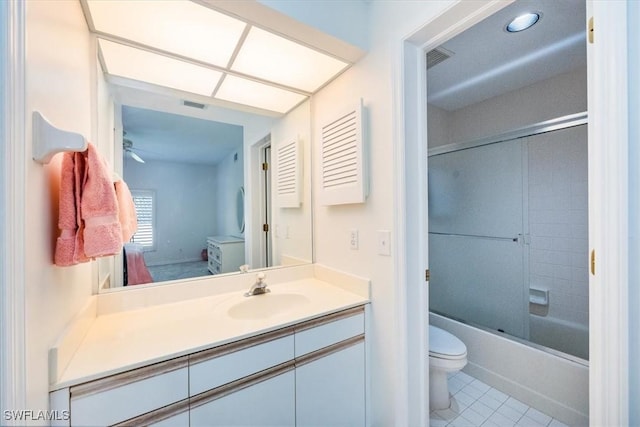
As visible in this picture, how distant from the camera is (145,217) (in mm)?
1423

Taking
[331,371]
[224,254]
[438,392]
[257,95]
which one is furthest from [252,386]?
[257,95]

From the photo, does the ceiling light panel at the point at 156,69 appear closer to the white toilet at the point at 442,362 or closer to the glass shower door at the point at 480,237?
the white toilet at the point at 442,362

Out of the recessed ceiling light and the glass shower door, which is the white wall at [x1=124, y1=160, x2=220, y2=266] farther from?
the glass shower door

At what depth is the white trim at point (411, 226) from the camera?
4.05ft

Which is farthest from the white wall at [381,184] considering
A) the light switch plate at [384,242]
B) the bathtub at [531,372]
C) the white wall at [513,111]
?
the white wall at [513,111]

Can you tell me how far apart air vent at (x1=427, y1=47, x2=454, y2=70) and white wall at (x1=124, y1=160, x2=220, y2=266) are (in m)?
1.73

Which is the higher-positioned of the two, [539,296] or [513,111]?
[513,111]

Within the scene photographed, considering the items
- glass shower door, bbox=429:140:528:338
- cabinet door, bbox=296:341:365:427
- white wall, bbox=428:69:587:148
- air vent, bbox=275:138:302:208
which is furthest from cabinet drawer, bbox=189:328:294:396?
white wall, bbox=428:69:587:148

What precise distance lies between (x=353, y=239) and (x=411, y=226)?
15.0 inches

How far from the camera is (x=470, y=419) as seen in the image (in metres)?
1.59

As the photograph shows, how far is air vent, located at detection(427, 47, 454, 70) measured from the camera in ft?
6.09

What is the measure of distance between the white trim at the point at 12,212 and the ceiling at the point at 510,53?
2100 mm

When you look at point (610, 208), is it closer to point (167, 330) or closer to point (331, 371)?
point (331, 371)

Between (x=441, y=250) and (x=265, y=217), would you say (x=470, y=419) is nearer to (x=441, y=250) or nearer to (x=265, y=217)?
(x=441, y=250)
